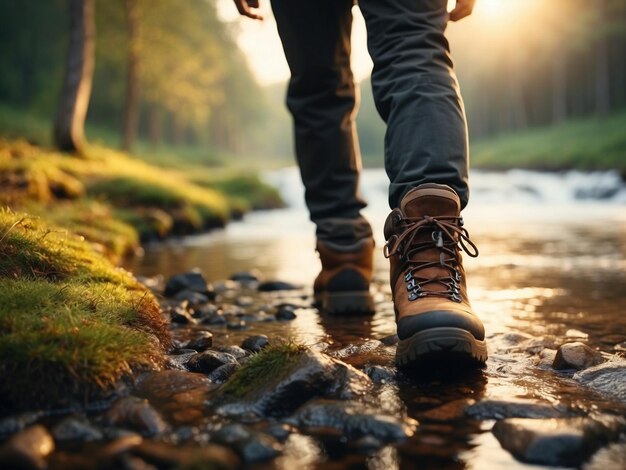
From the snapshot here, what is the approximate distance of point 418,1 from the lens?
6.44ft

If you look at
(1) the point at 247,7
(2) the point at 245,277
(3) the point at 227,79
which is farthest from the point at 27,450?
(3) the point at 227,79

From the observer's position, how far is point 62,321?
59.2 inches

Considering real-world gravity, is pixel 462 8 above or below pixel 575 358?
above

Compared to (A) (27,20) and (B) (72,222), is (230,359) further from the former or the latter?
(A) (27,20)

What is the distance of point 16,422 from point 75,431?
135mm

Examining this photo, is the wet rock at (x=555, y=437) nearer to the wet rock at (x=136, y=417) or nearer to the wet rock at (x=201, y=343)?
the wet rock at (x=136, y=417)

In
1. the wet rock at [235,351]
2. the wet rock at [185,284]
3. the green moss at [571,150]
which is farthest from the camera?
the green moss at [571,150]

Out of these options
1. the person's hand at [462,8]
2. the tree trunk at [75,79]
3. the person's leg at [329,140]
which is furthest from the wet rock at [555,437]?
the tree trunk at [75,79]

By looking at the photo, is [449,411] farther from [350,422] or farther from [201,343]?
[201,343]

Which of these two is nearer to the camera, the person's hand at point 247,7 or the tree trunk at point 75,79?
the person's hand at point 247,7

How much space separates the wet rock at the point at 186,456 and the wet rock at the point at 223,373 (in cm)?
49

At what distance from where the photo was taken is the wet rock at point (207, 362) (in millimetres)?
1696

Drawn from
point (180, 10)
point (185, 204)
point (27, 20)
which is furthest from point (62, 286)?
point (27, 20)

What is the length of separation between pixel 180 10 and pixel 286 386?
23.8 metres
